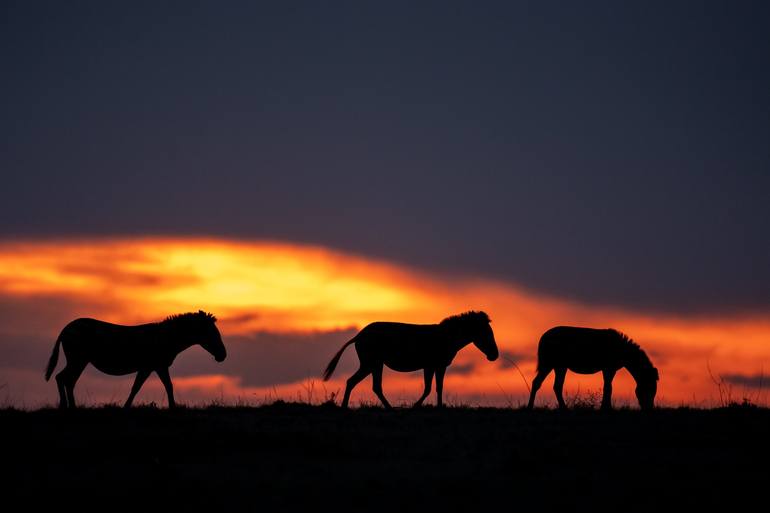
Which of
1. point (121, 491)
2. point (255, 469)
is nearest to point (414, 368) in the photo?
point (255, 469)

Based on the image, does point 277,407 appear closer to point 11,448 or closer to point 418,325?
point 418,325

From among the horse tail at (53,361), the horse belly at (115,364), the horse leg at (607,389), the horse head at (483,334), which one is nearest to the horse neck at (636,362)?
the horse leg at (607,389)

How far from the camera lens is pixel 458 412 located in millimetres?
19266

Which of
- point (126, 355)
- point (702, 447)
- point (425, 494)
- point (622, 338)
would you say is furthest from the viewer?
point (622, 338)

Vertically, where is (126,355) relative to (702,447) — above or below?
above

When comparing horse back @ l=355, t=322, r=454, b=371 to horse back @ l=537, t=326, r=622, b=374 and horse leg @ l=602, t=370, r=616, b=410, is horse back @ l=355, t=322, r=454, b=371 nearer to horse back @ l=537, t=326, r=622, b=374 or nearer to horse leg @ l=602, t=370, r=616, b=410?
horse back @ l=537, t=326, r=622, b=374

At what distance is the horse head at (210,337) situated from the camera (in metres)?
22.1

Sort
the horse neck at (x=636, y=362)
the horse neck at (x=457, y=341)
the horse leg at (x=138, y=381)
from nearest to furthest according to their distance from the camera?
the horse leg at (x=138, y=381) → the horse neck at (x=636, y=362) → the horse neck at (x=457, y=341)

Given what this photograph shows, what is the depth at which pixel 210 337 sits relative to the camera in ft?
72.9

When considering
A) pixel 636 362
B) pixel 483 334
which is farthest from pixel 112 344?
pixel 636 362

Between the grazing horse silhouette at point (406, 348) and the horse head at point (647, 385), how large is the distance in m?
4.59

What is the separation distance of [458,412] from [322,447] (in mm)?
5679

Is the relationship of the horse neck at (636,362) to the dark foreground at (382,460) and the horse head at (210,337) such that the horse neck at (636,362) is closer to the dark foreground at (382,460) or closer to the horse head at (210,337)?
the dark foreground at (382,460)

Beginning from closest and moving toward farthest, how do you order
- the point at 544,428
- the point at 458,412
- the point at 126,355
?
the point at 544,428, the point at 458,412, the point at 126,355
